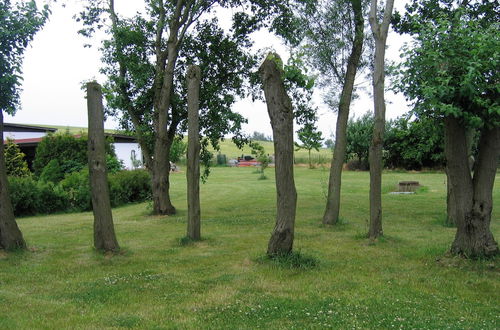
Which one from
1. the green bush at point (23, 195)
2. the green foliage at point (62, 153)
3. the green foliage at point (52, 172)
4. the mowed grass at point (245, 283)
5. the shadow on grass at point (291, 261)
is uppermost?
the green foliage at point (62, 153)

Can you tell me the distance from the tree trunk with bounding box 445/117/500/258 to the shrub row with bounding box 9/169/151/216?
49.4 feet

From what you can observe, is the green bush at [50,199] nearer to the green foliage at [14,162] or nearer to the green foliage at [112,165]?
the green foliage at [112,165]

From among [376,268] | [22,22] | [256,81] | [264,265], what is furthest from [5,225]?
[256,81]

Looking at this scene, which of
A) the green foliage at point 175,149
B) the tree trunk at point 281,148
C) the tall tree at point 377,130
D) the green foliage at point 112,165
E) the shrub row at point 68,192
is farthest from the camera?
the green foliage at point 112,165

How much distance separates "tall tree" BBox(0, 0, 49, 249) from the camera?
25.3 feet

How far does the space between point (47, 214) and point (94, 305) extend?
13788mm

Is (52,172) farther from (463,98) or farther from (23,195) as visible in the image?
(463,98)

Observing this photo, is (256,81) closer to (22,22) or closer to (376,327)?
(22,22)

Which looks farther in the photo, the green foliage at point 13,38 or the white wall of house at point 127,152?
the white wall of house at point 127,152

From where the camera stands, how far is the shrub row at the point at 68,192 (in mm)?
17312

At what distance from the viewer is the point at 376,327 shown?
461cm

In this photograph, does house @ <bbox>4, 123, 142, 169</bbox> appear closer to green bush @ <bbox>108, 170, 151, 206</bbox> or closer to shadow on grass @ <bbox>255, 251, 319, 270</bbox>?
green bush @ <bbox>108, 170, 151, 206</bbox>

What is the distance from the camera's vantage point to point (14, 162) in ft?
78.8

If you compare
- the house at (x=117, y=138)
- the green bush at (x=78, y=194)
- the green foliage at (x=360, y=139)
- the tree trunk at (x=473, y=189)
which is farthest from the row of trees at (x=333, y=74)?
the green foliage at (x=360, y=139)
